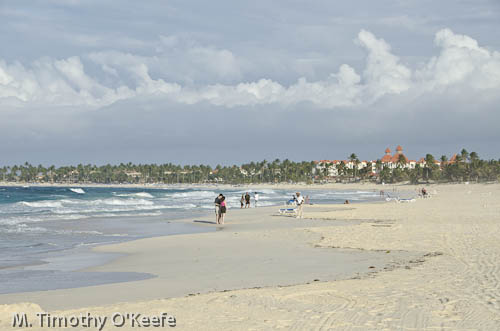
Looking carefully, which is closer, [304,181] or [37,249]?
[37,249]

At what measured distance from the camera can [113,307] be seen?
8.58m

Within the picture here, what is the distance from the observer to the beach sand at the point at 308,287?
758 centimetres

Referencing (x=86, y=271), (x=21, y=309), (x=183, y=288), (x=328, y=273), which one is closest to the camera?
(x=21, y=309)

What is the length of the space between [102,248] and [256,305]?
36.0 ft

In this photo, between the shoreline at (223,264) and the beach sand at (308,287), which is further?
the shoreline at (223,264)

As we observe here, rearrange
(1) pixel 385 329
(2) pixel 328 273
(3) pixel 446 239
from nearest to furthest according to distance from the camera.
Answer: (1) pixel 385 329 < (2) pixel 328 273 < (3) pixel 446 239

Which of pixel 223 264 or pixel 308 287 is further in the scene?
pixel 223 264

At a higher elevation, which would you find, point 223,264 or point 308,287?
point 308,287

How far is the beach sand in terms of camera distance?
7582 millimetres

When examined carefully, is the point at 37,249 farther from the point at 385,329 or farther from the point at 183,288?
the point at 385,329

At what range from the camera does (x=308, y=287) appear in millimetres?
9945

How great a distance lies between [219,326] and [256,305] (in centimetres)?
132

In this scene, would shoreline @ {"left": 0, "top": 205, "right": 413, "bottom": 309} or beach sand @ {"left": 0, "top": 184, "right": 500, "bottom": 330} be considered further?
shoreline @ {"left": 0, "top": 205, "right": 413, "bottom": 309}

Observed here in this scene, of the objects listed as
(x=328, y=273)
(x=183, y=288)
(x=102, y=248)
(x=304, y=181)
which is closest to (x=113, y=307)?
(x=183, y=288)
